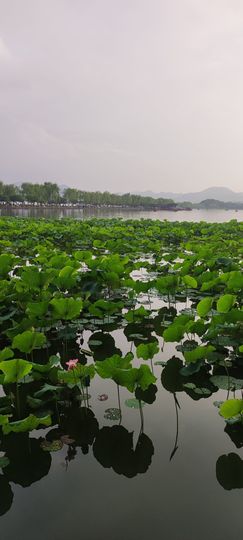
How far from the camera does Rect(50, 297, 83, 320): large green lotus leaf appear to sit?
10.1 ft

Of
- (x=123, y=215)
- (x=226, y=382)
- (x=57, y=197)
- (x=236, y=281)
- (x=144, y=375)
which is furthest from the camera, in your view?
(x=57, y=197)

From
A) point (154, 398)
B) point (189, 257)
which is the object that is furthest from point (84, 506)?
point (189, 257)

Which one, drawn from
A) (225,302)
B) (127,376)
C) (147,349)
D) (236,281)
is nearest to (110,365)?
(127,376)

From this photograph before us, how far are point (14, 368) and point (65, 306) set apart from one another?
1.10 metres

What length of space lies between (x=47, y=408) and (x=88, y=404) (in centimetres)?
32

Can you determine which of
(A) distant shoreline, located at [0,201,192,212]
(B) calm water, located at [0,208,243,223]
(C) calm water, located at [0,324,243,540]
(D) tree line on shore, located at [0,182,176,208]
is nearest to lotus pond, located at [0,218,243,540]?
(C) calm water, located at [0,324,243,540]

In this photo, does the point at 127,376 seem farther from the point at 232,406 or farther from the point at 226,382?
the point at 226,382

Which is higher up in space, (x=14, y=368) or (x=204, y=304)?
(x=204, y=304)

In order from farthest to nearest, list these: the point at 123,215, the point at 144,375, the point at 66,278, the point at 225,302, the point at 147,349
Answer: the point at 123,215
the point at 66,278
the point at 225,302
the point at 147,349
the point at 144,375

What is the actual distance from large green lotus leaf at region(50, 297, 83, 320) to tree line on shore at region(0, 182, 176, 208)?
67630 mm

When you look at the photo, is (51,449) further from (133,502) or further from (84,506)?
(133,502)

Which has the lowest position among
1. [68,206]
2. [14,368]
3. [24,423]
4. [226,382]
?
[226,382]

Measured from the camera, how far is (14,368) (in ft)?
6.75

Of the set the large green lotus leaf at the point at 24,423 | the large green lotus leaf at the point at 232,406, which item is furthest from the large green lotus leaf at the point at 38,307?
the large green lotus leaf at the point at 232,406
